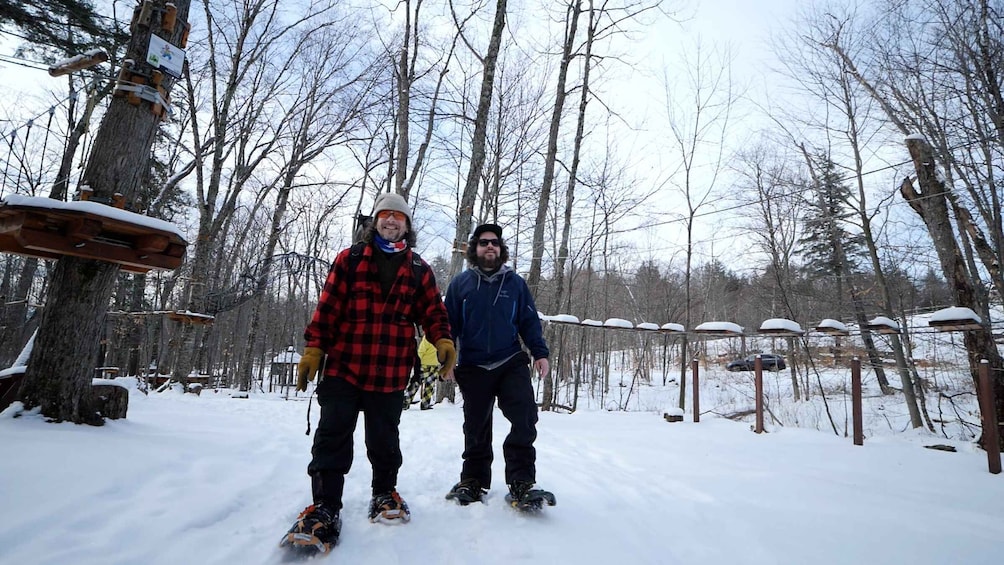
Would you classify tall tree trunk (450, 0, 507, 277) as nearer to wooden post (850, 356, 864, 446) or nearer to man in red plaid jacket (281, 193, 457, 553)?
man in red plaid jacket (281, 193, 457, 553)

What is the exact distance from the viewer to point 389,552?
1.73 metres

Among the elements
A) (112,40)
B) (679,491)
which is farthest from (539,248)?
(112,40)

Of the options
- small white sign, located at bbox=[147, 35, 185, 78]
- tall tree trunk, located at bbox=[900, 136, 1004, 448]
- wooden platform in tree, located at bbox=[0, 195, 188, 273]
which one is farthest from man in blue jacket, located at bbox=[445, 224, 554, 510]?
tall tree trunk, located at bbox=[900, 136, 1004, 448]

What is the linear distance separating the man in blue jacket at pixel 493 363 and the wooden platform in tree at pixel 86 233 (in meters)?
2.11

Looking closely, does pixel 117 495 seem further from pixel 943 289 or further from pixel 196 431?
pixel 943 289

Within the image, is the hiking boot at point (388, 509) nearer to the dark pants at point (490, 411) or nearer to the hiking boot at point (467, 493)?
the hiking boot at point (467, 493)

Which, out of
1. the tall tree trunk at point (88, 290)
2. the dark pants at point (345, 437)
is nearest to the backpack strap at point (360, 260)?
the dark pants at point (345, 437)

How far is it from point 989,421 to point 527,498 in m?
4.31

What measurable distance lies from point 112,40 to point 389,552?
8.95m

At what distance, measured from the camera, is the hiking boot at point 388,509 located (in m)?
2.01

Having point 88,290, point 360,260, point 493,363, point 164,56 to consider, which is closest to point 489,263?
point 493,363

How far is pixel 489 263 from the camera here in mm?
2721

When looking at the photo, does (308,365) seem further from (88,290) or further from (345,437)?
(88,290)

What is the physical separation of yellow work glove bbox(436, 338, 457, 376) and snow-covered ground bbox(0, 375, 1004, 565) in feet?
2.32
